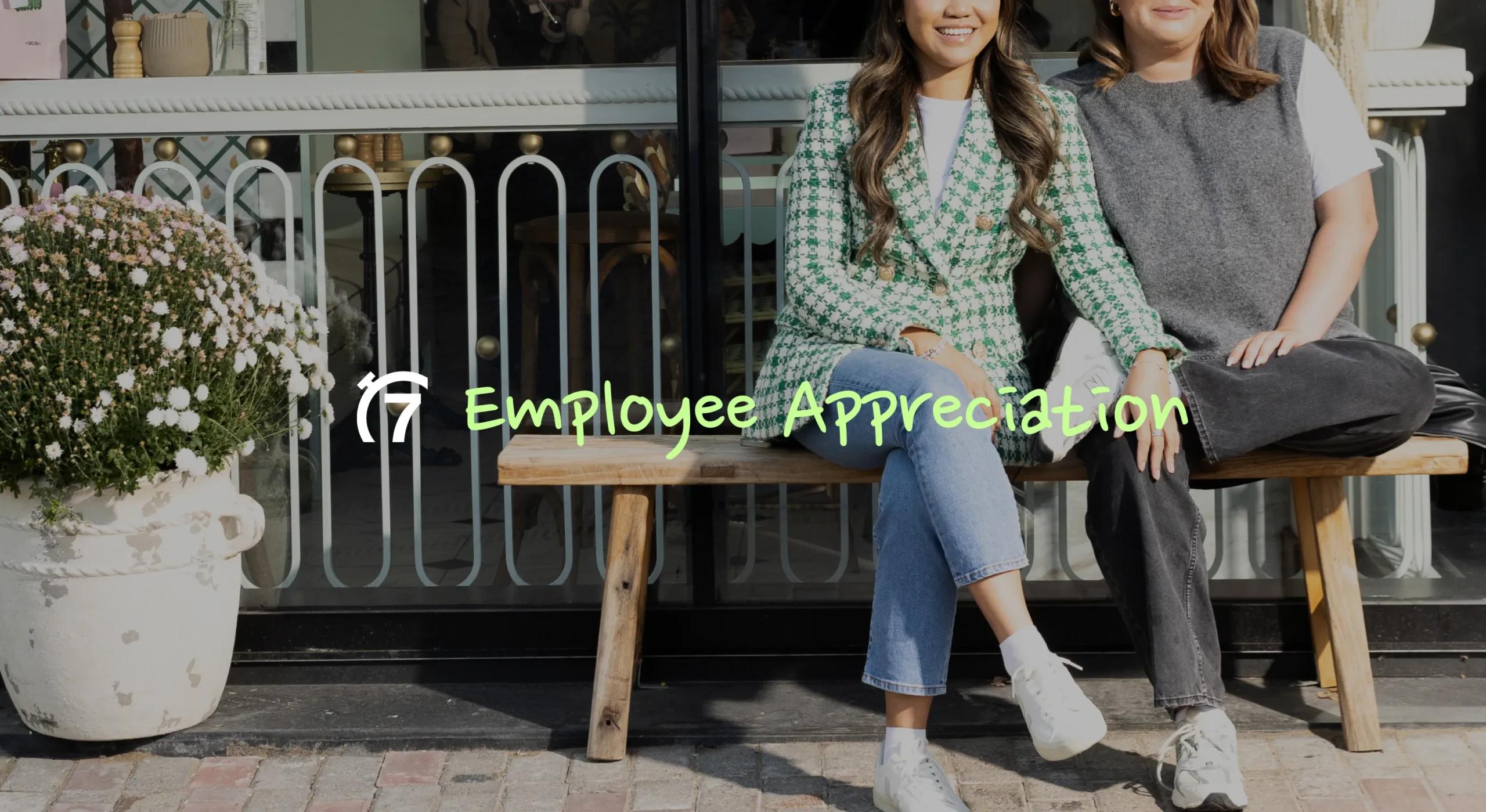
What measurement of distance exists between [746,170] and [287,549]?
134cm

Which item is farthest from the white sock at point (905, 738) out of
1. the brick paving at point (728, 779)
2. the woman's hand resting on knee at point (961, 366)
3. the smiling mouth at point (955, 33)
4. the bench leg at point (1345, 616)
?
the smiling mouth at point (955, 33)

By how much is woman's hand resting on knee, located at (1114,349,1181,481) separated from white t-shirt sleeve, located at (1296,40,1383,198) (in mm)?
621

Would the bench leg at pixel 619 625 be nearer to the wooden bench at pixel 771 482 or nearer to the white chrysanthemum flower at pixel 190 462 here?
the wooden bench at pixel 771 482

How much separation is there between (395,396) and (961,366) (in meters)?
1.41

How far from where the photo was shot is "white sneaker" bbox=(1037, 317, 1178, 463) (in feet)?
9.36

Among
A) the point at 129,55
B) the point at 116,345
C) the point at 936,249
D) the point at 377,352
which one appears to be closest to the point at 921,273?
the point at 936,249

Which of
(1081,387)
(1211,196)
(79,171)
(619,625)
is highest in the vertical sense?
(79,171)

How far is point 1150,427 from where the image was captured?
9.17ft

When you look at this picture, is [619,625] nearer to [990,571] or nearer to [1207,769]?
[990,571]

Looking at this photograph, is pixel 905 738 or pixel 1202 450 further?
pixel 1202 450

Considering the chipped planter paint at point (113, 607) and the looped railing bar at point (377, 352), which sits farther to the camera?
the looped railing bar at point (377, 352)

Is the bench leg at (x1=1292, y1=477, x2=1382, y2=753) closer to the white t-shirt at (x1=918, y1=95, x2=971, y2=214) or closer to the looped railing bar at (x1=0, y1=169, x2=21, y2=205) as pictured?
the white t-shirt at (x1=918, y1=95, x2=971, y2=214)

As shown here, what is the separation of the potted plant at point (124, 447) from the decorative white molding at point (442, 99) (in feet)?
1.58

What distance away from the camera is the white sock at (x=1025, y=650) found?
262 centimetres
